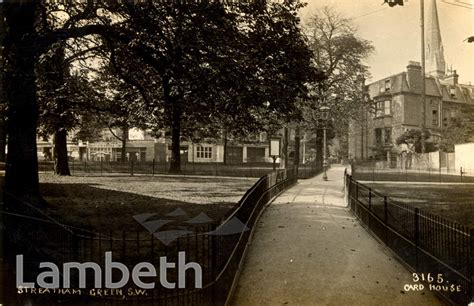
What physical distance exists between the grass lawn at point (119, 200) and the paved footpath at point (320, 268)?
1717 millimetres

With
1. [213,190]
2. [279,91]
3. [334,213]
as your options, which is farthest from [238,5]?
[213,190]

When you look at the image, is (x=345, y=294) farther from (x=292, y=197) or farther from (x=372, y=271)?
(x=292, y=197)

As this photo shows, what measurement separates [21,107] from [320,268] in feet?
17.9

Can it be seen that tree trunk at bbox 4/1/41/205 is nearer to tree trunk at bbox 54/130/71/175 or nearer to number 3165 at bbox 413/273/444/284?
tree trunk at bbox 54/130/71/175

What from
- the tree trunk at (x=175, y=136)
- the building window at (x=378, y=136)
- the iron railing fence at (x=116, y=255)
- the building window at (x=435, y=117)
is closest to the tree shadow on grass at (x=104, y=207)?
the iron railing fence at (x=116, y=255)

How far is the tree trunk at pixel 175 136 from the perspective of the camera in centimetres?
750

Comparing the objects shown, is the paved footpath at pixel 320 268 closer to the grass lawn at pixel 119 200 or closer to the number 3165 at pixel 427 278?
the number 3165 at pixel 427 278

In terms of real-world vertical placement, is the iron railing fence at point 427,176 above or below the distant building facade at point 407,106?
below

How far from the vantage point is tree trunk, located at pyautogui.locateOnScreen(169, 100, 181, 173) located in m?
7.50

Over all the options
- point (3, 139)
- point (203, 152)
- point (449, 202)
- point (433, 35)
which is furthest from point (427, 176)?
point (3, 139)

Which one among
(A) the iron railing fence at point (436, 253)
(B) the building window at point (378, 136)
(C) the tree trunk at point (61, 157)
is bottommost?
(A) the iron railing fence at point (436, 253)

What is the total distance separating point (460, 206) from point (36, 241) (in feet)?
32.9

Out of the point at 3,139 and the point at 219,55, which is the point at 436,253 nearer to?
the point at 219,55

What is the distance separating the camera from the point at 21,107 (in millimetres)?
6379
